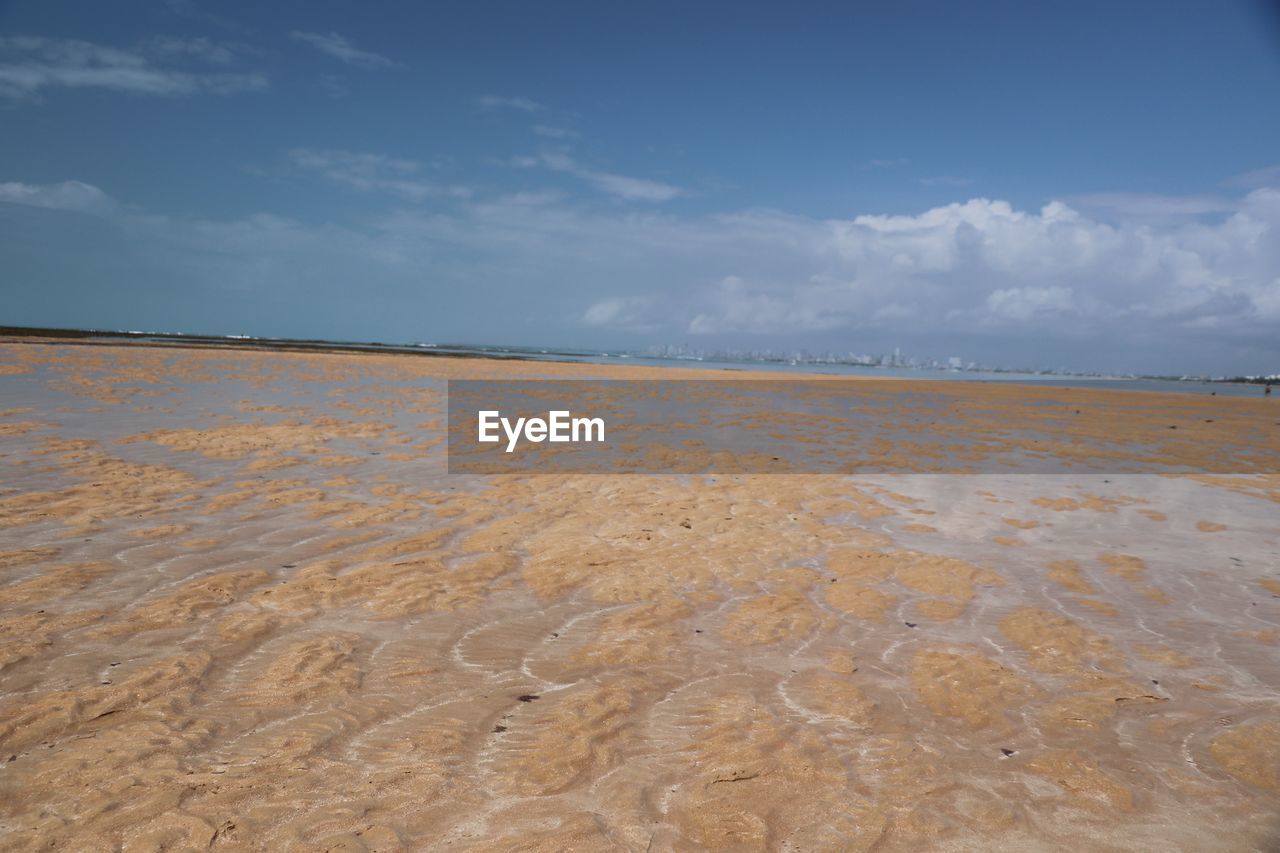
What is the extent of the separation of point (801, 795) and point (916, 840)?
45cm

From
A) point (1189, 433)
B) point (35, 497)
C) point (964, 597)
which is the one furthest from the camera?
point (1189, 433)

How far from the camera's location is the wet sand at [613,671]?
8.05 ft

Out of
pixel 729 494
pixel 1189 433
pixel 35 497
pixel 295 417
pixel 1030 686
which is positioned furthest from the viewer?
pixel 1189 433

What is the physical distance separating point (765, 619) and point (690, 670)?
96 cm

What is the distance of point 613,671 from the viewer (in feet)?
12.0

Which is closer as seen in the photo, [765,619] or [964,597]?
[765,619]

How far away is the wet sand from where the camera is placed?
8.05 feet

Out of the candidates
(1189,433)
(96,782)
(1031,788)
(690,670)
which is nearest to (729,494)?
(690,670)

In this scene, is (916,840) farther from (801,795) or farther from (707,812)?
(707,812)

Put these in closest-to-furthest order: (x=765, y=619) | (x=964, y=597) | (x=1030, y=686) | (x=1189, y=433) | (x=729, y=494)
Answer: (x=1030, y=686)
(x=765, y=619)
(x=964, y=597)
(x=729, y=494)
(x=1189, y=433)

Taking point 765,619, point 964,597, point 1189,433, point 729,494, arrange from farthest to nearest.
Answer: point 1189,433 → point 729,494 → point 964,597 → point 765,619

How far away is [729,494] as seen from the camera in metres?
8.25

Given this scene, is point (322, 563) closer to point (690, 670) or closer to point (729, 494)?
point (690, 670)

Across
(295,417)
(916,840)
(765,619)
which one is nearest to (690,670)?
(765,619)
